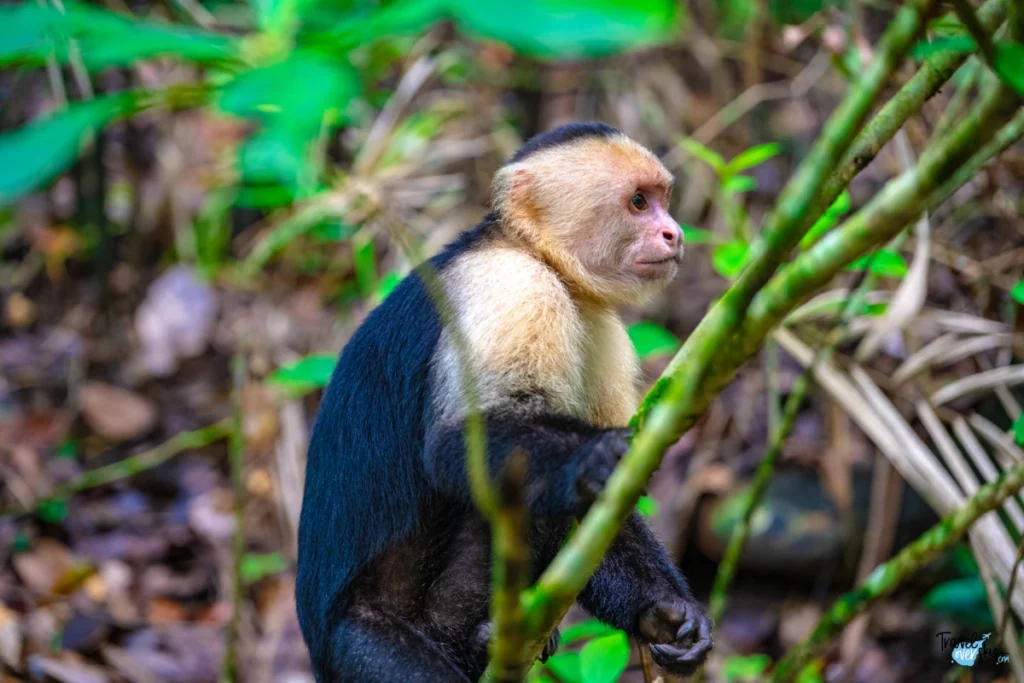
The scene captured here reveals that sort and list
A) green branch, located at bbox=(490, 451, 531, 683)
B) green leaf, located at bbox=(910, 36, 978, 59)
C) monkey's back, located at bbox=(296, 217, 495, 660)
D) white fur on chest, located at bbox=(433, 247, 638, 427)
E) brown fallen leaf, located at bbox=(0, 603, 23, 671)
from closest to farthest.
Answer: green branch, located at bbox=(490, 451, 531, 683)
green leaf, located at bbox=(910, 36, 978, 59)
white fur on chest, located at bbox=(433, 247, 638, 427)
monkey's back, located at bbox=(296, 217, 495, 660)
brown fallen leaf, located at bbox=(0, 603, 23, 671)

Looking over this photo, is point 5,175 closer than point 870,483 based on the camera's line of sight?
Yes

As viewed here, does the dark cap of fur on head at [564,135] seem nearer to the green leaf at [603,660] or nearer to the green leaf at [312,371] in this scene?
the green leaf at [312,371]

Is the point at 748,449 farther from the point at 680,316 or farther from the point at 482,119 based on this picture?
the point at 482,119

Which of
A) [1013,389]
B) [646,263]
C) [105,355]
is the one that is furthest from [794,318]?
[105,355]

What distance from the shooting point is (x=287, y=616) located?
14.4 ft

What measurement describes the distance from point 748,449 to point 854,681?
1.32 meters

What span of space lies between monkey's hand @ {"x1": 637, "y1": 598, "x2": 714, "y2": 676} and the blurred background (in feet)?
0.71

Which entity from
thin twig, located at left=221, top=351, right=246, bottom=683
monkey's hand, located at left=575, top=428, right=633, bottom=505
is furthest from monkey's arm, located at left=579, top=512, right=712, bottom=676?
thin twig, located at left=221, top=351, right=246, bottom=683

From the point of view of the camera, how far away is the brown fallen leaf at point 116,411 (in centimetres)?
530

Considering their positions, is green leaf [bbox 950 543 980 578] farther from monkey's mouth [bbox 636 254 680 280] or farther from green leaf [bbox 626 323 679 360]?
monkey's mouth [bbox 636 254 680 280]

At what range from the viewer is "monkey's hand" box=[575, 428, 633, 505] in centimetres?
182

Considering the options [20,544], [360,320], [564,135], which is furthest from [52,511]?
[564,135]

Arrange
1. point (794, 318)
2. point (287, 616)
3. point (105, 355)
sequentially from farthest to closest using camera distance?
point (105, 355) → point (287, 616) → point (794, 318)

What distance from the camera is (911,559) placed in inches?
90.0
